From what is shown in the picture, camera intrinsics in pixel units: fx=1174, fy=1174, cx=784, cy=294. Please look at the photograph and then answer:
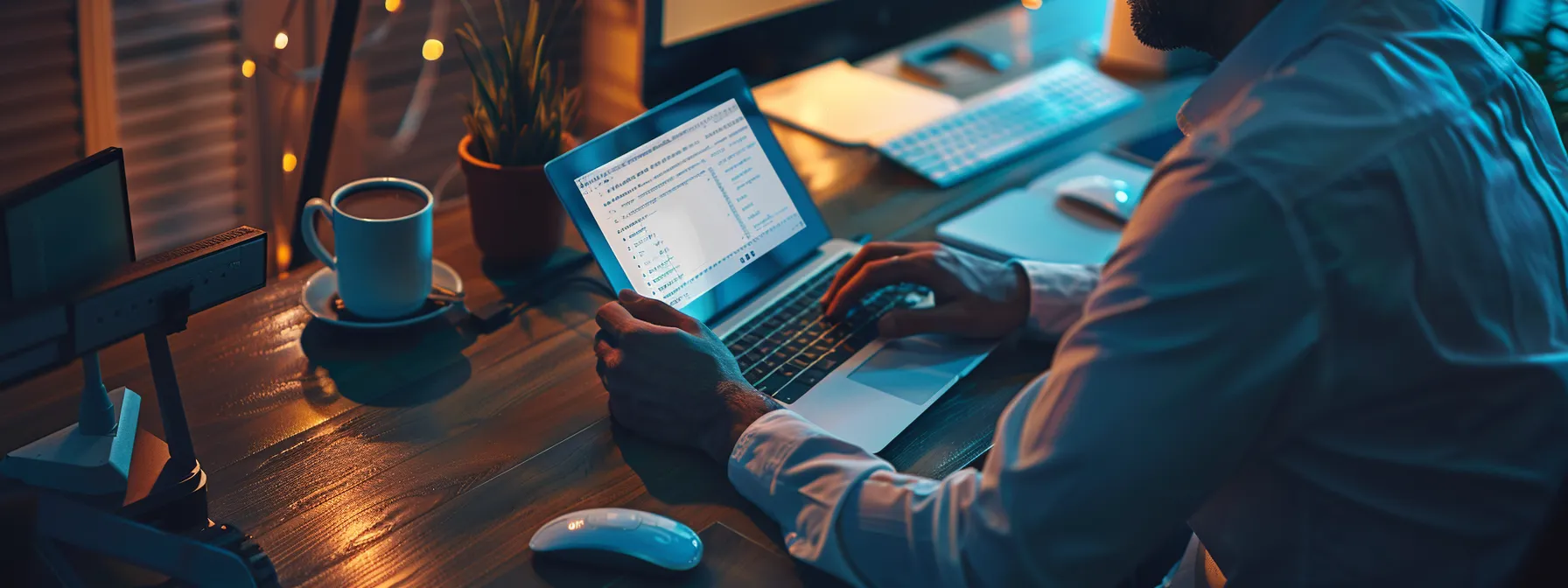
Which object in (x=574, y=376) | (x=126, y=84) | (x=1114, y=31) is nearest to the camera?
(x=574, y=376)

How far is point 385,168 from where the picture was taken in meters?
2.22

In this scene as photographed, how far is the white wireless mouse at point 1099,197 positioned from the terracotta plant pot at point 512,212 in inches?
25.2

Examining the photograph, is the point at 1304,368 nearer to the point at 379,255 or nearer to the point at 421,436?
the point at 421,436

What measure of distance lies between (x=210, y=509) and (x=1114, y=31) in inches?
63.6

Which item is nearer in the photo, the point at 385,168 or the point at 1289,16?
the point at 1289,16

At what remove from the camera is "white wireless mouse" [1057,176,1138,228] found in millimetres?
1433

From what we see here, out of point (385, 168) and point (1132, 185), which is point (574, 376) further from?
point (385, 168)

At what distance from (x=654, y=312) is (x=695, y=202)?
15 cm

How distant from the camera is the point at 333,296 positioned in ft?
3.73

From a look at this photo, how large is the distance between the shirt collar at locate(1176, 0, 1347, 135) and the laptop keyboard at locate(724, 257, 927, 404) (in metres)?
0.39

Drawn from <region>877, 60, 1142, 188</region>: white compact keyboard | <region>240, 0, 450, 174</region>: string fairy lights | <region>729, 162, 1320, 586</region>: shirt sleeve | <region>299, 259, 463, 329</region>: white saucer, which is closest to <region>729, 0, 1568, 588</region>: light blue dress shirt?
<region>729, 162, 1320, 586</region>: shirt sleeve

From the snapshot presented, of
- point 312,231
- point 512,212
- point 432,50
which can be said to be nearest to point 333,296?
point 312,231

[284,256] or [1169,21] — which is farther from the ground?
[1169,21]

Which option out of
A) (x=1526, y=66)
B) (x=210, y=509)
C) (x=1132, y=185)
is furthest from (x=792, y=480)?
(x=1526, y=66)
